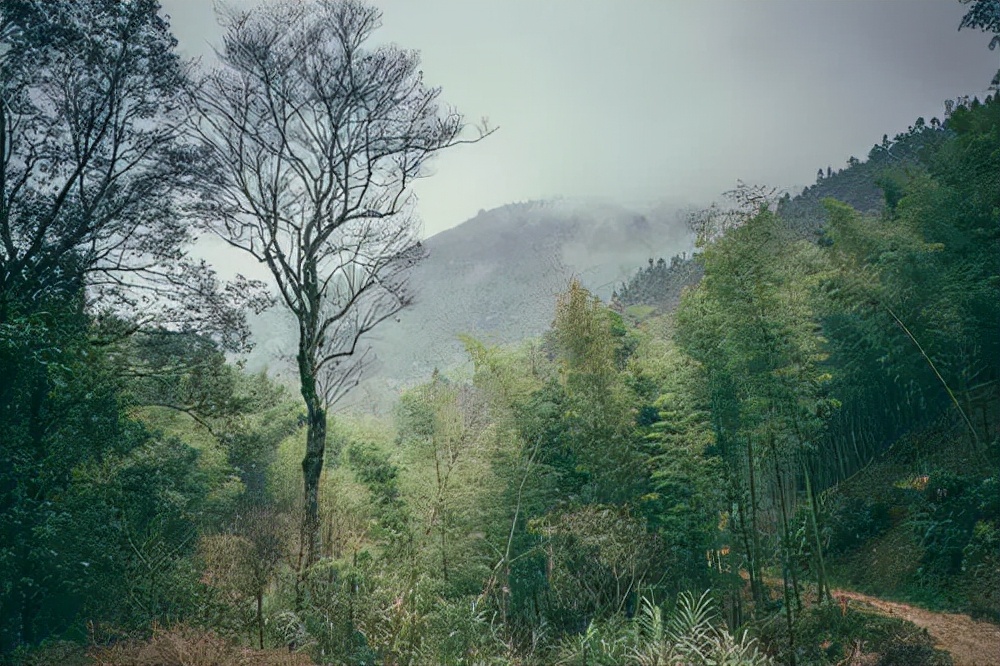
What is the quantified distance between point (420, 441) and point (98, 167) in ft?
17.8

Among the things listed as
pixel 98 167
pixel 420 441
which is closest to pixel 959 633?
pixel 420 441

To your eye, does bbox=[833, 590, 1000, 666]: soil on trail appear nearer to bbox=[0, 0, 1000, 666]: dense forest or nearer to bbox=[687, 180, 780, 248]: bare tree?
bbox=[0, 0, 1000, 666]: dense forest

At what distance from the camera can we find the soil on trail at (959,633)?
6383 mm

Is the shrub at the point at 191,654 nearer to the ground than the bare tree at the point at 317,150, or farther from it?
nearer to the ground

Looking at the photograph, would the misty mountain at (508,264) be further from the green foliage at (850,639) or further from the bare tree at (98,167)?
the green foliage at (850,639)

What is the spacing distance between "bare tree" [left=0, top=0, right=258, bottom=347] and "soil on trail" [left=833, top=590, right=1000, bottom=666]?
9.12m

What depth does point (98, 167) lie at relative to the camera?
729cm

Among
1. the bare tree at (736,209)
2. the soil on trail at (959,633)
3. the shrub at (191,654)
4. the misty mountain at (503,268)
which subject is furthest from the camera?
the misty mountain at (503,268)

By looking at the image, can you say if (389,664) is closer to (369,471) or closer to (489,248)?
(369,471)

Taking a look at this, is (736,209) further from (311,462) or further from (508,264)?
(508,264)

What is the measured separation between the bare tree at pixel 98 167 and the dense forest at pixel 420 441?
3cm

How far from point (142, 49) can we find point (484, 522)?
7320mm

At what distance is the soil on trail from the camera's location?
20.9 feet

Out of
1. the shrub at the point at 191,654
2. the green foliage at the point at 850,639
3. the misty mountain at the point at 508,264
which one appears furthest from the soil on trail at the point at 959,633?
the misty mountain at the point at 508,264
